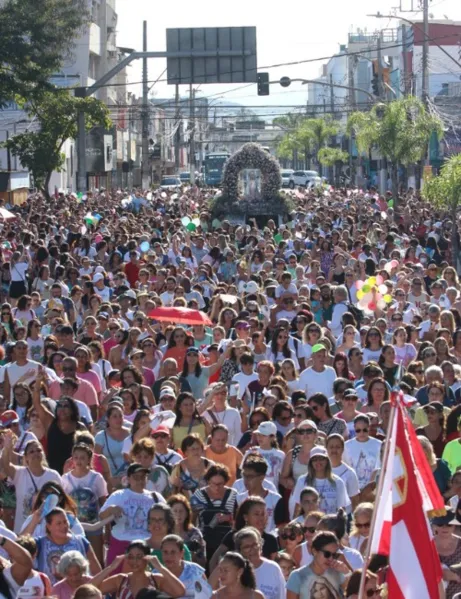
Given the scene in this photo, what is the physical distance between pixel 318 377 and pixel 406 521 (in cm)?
689

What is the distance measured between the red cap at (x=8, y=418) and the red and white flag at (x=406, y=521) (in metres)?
4.89

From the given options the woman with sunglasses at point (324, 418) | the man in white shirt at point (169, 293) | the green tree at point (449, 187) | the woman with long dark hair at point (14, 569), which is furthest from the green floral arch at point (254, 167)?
the woman with long dark hair at point (14, 569)

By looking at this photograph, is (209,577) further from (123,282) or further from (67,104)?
(67,104)

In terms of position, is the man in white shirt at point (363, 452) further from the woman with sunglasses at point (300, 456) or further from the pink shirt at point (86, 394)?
the pink shirt at point (86, 394)

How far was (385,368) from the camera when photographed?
45.5 ft

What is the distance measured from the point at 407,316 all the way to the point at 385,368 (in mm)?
3165

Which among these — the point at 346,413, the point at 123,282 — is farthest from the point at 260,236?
the point at 346,413

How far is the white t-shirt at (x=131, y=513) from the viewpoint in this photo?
8.94 meters

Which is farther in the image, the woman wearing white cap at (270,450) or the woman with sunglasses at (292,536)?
the woman wearing white cap at (270,450)

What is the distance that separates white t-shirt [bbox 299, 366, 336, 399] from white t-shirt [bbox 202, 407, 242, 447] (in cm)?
122

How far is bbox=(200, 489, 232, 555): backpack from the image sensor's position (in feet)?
29.8

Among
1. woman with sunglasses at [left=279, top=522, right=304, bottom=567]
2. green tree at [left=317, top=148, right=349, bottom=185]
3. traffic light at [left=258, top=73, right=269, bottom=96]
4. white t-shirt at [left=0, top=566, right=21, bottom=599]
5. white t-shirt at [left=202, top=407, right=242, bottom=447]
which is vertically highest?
traffic light at [left=258, top=73, right=269, bottom=96]

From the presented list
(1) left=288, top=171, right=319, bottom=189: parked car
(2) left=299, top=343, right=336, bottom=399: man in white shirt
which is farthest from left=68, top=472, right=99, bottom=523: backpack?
(1) left=288, top=171, right=319, bottom=189: parked car

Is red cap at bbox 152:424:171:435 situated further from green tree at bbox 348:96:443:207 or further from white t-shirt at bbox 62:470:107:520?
green tree at bbox 348:96:443:207
